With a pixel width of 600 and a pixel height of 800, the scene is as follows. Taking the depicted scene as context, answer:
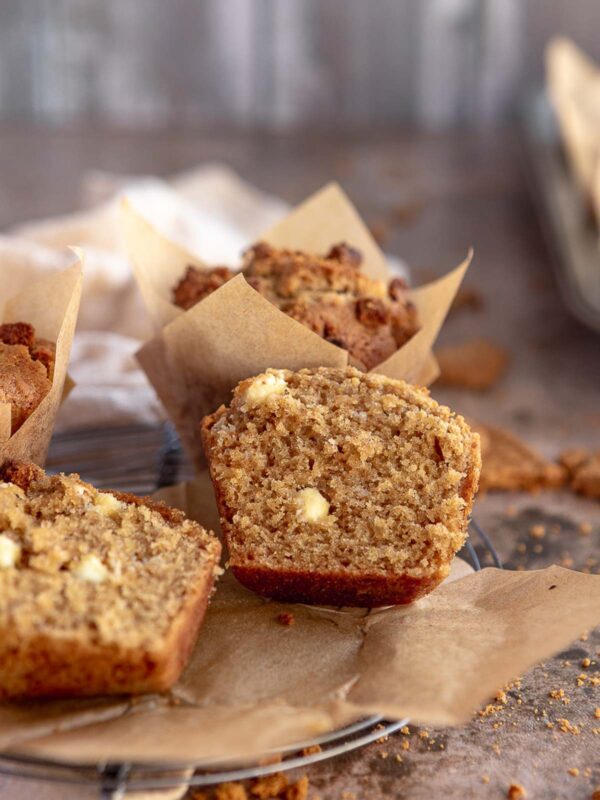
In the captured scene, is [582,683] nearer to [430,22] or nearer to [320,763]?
[320,763]

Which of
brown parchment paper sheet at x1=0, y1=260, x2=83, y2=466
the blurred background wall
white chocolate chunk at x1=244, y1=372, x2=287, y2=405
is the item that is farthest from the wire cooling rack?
the blurred background wall

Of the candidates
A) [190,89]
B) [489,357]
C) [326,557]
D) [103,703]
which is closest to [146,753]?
[103,703]

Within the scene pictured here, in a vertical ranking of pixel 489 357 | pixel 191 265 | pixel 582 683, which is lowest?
pixel 489 357

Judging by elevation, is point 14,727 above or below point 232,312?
below

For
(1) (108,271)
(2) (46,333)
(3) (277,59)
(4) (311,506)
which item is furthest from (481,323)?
(3) (277,59)

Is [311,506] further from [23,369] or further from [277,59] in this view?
[277,59]

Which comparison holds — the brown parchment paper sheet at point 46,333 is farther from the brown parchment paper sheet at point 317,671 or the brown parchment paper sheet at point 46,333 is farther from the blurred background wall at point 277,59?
the blurred background wall at point 277,59

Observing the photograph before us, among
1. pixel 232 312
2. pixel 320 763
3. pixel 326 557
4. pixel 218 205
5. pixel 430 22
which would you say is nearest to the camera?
pixel 320 763

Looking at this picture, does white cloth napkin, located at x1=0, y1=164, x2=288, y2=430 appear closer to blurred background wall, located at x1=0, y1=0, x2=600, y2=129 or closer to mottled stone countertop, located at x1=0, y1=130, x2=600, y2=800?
mottled stone countertop, located at x1=0, y1=130, x2=600, y2=800
